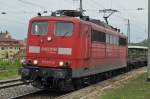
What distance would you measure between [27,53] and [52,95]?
2.07 m

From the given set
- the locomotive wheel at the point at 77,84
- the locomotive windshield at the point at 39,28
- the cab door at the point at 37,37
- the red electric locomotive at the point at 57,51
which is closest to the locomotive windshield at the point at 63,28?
the red electric locomotive at the point at 57,51

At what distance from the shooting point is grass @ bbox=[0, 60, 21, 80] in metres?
29.4

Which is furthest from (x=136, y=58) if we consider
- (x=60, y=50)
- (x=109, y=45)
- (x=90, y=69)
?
(x=60, y=50)

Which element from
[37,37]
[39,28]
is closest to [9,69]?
[39,28]

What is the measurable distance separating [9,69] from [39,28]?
15858 millimetres

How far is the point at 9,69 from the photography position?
34.4m

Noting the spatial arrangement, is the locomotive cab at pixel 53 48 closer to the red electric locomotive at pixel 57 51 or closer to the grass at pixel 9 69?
the red electric locomotive at pixel 57 51

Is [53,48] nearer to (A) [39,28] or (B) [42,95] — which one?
(A) [39,28]

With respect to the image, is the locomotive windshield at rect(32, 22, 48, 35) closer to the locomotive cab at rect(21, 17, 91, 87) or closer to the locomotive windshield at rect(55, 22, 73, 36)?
the locomotive cab at rect(21, 17, 91, 87)

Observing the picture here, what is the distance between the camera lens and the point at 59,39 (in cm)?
1856

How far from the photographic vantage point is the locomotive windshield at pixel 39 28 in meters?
18.9

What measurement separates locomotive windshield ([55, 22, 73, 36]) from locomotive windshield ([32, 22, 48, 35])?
0.49 meters

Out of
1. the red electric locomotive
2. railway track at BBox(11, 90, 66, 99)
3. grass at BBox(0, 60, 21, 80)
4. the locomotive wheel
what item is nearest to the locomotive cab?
the red electric locomotive

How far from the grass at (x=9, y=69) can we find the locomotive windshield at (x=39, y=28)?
30.2 ft
